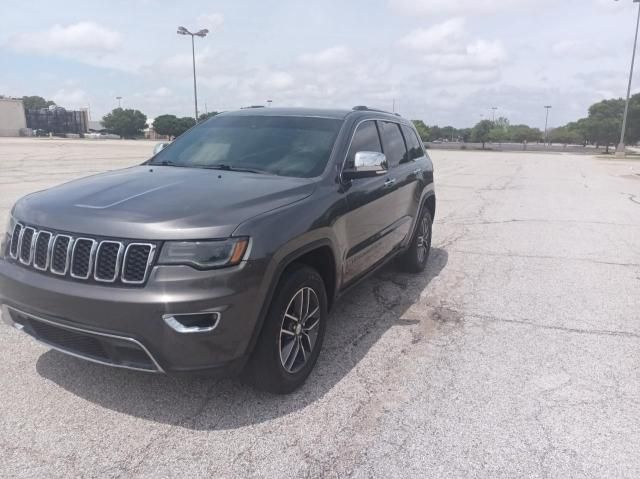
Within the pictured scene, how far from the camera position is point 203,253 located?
2768 millimetres

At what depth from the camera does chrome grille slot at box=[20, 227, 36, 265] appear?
Result: 3.06 meters

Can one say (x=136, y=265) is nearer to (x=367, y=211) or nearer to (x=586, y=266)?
(x=367, y=211)

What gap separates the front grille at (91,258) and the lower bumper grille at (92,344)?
295mm

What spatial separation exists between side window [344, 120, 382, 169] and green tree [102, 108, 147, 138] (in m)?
117

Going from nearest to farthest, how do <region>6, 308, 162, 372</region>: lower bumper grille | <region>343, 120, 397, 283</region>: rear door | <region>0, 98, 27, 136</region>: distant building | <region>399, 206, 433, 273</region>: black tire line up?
<region>6, 308, 162, 372</region>: lower bumper grille
<region>343, 120, 397, 283</region>: rear door
<region>399, 206, 433, 273</region>: black tire
<region>0, 98, 27, 136</region>: distant building

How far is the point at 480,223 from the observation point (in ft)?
32.4

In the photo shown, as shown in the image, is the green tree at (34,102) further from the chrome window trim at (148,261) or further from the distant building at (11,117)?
the chrome window trim at (148,261)

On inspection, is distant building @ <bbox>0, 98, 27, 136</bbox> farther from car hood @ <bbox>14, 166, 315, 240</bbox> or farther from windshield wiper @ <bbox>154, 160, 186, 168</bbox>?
car hood @ <bbox>14, 166, 315, 240</bbox>

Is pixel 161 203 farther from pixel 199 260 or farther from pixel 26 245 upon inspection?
pixel 26 245

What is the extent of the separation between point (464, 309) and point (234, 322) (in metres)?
2.98

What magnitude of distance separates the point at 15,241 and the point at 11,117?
108469 millimetres

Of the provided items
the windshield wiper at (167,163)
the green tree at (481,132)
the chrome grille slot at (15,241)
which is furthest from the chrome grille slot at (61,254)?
the green tree at (481,132)

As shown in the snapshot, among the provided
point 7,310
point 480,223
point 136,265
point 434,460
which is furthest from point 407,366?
point 480,223

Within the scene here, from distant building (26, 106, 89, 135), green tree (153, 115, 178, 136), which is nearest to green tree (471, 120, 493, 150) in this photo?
green tree (153, 115, 178, 136)
